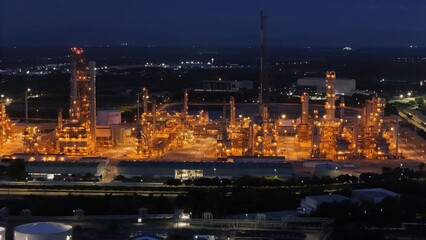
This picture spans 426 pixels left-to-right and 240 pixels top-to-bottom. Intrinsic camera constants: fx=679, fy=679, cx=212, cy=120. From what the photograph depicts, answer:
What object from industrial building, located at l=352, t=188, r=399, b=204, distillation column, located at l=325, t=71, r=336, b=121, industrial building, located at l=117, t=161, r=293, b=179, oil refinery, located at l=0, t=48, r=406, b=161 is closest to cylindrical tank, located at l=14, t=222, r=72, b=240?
industrial building, located at l=352, t=188, r=399, b=204

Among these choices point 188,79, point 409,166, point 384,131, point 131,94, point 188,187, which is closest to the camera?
point 188,187

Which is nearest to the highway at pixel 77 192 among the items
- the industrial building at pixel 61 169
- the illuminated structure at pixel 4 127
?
the industrial building at pixel 61 169

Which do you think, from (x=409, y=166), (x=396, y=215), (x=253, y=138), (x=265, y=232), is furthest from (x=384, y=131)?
(x=265, y=232)

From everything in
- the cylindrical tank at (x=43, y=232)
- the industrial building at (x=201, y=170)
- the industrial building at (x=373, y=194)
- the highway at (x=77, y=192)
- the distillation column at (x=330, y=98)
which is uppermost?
the distillation column at (x=330, y=98)

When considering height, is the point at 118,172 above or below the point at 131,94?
below

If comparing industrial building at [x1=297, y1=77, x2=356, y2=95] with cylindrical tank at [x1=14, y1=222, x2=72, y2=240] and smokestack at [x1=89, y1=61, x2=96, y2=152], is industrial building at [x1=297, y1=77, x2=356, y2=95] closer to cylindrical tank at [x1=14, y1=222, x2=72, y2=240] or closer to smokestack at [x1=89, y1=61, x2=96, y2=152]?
smokestack at [x1=89, y1=61, x2=96, y2=152]

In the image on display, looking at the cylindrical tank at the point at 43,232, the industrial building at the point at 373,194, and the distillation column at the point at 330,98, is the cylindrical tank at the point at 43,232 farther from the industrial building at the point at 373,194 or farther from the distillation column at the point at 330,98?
the distillation column at the point at 330,98

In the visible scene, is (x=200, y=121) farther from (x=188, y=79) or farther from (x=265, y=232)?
(x=188, y=79)
